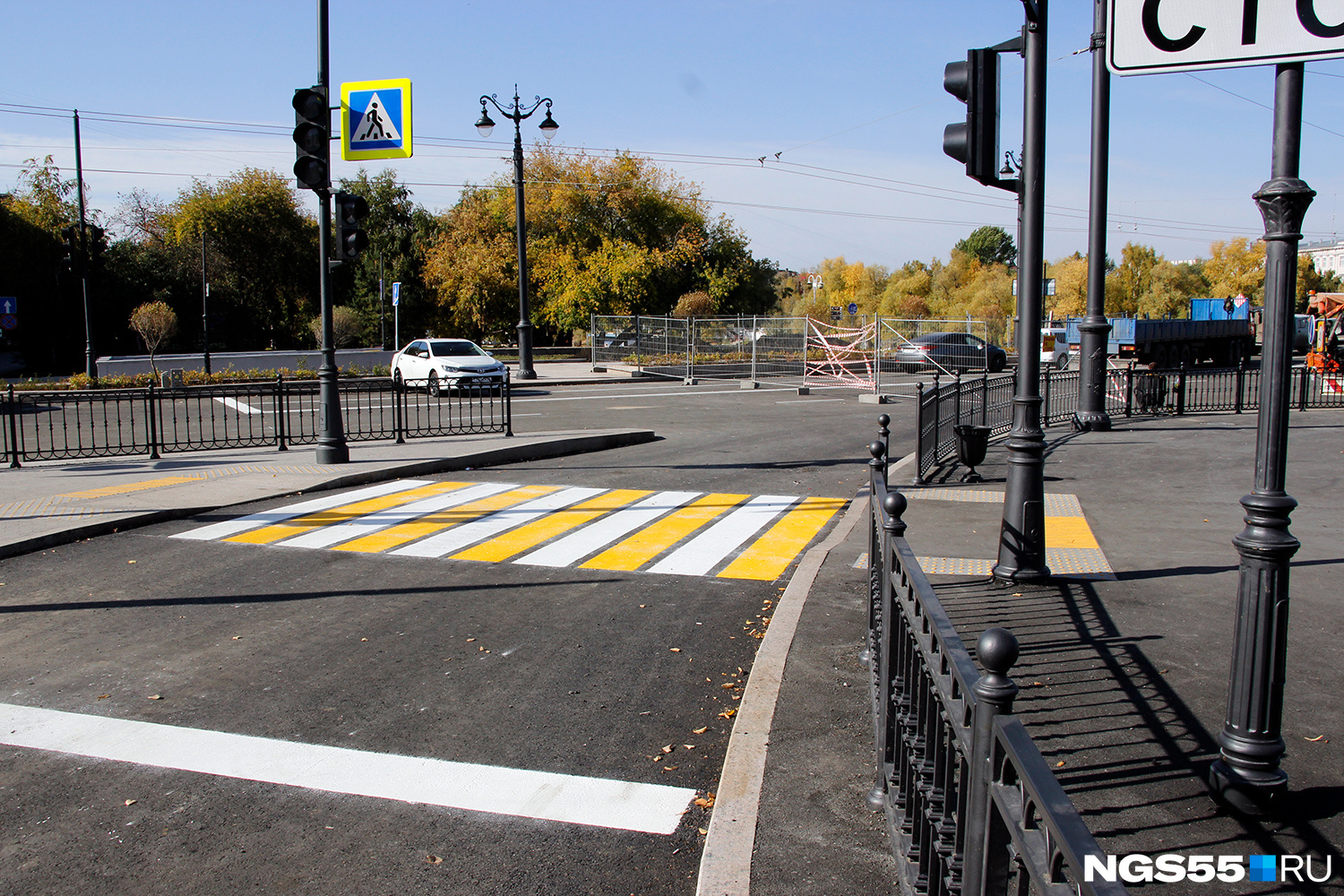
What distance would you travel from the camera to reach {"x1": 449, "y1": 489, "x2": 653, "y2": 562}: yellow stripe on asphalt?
866 cm

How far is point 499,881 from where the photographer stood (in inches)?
138

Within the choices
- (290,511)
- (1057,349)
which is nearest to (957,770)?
(290,511)

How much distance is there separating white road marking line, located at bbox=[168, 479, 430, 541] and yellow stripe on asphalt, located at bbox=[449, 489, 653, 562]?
2.57 meters

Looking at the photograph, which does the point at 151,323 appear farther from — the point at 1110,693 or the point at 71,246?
the point at 1110,693

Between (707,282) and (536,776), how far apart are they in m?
46.3

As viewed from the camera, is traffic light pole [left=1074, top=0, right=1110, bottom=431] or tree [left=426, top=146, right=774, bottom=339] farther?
tree [left=426, top=146, right=774, bottom=339]

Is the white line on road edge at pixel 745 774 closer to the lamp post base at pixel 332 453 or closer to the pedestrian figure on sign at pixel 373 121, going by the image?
the lamp post base at pixel 332 453

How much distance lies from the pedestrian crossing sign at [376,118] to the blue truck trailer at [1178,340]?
86.3 feet

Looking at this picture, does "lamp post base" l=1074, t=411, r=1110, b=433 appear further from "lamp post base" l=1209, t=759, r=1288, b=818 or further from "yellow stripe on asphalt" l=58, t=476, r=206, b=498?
"lamp post base" l=1209, t=759, r=1288, b=818

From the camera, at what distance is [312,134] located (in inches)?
508

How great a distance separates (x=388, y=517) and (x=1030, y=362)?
262 inches

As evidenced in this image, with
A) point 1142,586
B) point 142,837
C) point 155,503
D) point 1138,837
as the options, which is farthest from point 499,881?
point 155,503

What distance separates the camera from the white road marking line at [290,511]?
31.3 ft

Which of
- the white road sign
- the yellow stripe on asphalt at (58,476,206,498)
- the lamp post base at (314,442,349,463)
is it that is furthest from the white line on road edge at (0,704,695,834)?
the lamp post base at (314,442,349,463)
